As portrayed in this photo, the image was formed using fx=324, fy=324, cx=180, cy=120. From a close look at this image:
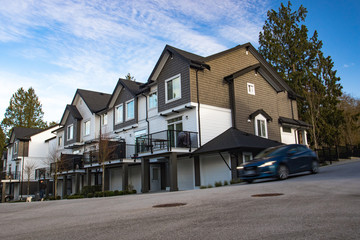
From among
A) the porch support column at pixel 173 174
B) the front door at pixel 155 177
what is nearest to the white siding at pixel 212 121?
the porch support column at pixel 173 174

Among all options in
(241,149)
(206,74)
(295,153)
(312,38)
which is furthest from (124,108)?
(312,38)

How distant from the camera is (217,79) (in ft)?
76.7

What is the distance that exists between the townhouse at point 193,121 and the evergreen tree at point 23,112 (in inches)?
1362

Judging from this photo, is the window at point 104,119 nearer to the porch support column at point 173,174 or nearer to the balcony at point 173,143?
the balcony at point 173,143

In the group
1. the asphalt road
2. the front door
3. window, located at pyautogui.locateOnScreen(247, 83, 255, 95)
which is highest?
window, located at pyautogui.locateOnScreen(247, 83, 255, 95)

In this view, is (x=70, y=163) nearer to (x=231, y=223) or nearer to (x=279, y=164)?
(x=279, y=164)

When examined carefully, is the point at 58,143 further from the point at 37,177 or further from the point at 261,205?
the point at 261,205

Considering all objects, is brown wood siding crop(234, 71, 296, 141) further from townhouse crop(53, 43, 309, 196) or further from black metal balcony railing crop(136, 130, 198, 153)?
black metal balcony railing crop(136, 130, 198, 153)

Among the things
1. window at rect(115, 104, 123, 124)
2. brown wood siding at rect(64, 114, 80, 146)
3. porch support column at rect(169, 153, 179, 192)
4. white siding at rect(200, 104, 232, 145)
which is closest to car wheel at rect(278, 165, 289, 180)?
porch support column at rect(169, 153, 179, 192)

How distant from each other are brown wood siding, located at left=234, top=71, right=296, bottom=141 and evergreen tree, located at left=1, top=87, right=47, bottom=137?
4890cm

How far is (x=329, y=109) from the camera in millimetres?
35906

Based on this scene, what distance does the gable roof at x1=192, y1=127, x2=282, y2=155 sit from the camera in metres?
19.5

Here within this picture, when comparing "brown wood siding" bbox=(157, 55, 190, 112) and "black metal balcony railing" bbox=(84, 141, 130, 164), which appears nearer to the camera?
"brown wood siding" bbox=(157, 55, 190, 112)

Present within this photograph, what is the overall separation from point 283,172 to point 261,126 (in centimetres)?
1098
